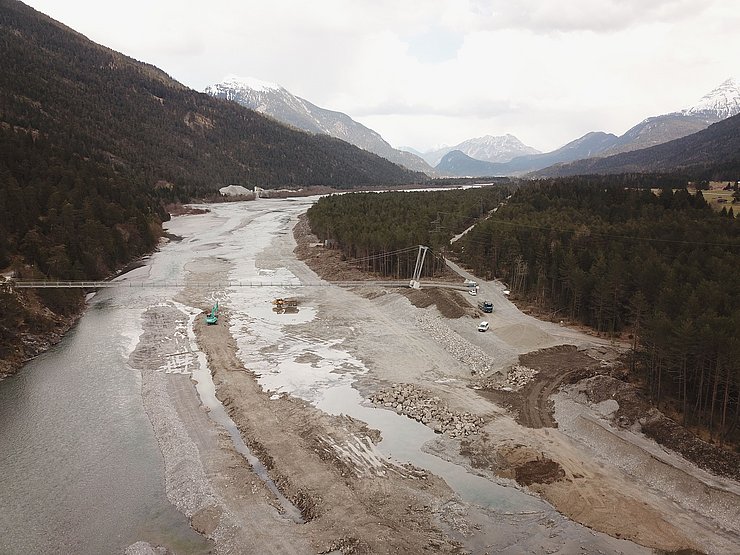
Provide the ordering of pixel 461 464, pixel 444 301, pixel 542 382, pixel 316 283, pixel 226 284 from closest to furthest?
pixel 461 464, pixel 542 382, pixel 444 301, pixel 226 284, pixel 316 283

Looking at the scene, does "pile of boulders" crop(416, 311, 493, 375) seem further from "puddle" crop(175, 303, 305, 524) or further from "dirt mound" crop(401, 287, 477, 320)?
"puddle" crop(175, 303, 305, 524)

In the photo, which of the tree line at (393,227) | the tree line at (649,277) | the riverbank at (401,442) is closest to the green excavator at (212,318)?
the riverbank at (401,442)

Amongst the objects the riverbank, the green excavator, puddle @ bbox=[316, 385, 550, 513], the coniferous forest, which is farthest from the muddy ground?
the green excavator

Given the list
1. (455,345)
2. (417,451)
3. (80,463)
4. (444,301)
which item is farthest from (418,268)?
(80,463)

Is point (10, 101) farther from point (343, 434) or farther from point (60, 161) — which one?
point (343, 434)

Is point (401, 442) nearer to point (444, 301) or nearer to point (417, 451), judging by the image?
point (417, 451)

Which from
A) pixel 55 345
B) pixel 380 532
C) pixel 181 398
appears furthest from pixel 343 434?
pixel 55 345
